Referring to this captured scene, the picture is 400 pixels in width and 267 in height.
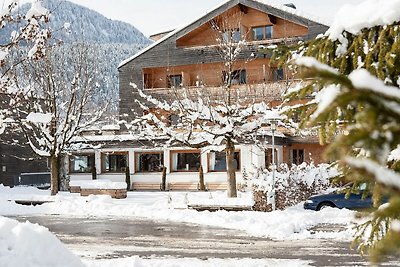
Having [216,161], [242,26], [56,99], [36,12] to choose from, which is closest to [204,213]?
[36,12]

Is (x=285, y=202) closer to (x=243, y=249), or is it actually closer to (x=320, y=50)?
(x=243, y=249)

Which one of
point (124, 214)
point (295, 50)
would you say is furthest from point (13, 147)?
point (295, 50)

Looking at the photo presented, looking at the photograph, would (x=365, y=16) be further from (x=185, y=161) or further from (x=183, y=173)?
(x=185, y=161)

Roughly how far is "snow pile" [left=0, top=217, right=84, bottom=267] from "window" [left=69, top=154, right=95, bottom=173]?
3160 cm

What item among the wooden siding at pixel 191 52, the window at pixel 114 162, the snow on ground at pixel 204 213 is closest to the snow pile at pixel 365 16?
the snow on ground at pixel 204 213

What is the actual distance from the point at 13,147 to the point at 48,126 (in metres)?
14.9

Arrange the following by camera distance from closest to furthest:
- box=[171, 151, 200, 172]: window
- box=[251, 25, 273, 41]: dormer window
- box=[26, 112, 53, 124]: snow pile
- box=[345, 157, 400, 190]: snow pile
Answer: box=[345, 157, 400, 190]: snow pile, box=[26, 112, 53, 124]: snow pile, box=[171, 151, 200, 172]: window, box=[251, 25, 273, 41]: dormer window

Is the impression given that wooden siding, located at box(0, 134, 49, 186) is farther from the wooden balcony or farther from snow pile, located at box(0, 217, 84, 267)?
snow pile, located at box(0, 217, 84, 267)

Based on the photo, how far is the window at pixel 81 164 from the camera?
137ft

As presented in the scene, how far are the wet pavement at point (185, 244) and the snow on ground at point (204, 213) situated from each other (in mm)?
904

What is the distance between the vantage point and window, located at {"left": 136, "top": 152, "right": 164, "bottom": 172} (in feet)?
129

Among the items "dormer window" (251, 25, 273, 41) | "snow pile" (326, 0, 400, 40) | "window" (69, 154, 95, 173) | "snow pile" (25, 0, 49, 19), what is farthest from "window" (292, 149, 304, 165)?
"snow pile" (326, 0, 400, 40)

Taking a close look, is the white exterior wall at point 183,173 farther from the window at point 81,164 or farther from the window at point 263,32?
the window at point 263,32

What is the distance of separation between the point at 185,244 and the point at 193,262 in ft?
10.2
